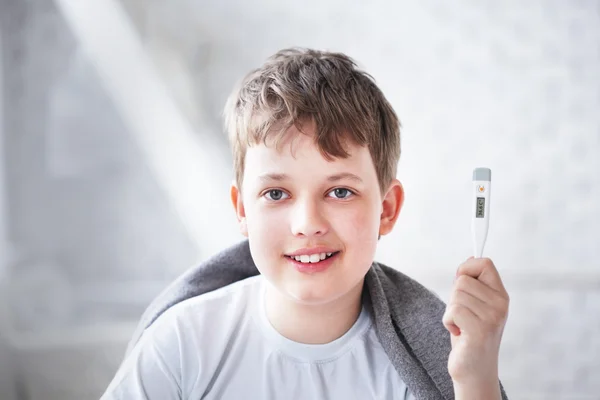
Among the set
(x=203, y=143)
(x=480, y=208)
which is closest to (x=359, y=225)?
(x=480, y=208)

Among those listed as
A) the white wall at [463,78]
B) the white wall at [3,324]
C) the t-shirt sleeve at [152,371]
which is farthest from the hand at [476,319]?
the white wall at [3,324]

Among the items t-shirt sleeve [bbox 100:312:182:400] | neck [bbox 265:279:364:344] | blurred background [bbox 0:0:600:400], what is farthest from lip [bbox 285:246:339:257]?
blurred background [bbox 0:0:600:400]

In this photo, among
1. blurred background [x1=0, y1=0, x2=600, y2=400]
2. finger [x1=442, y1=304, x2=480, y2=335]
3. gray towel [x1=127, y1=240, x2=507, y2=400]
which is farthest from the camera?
blurred background [x1=0, y1=0, x2=600, y2=400]

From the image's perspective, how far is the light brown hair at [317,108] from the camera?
0.86m

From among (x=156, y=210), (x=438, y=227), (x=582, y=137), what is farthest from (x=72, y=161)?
(x=582, y=137)

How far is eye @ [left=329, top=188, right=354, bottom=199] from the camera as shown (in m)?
0.87

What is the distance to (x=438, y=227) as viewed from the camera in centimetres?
144

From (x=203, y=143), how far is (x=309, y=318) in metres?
0.59

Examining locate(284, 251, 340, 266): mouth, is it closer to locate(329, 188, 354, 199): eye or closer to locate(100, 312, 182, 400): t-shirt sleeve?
locate(329, 188, 354, 199): eye

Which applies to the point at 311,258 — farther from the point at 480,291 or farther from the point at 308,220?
the point at 480,291

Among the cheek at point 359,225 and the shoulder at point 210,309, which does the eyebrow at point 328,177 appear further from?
the shoulder at point 210,309

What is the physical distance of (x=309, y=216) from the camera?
2.75ft

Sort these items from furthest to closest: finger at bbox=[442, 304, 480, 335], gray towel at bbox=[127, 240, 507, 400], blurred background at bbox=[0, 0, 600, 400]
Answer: blurred background at bbox=[0, 0, 600, 400] < gray towel at bbox=[127, 240, 507, 400] < finger at bbox=[442, 304, 480, 335]

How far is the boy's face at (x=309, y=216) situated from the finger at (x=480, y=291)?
148 millimetres
